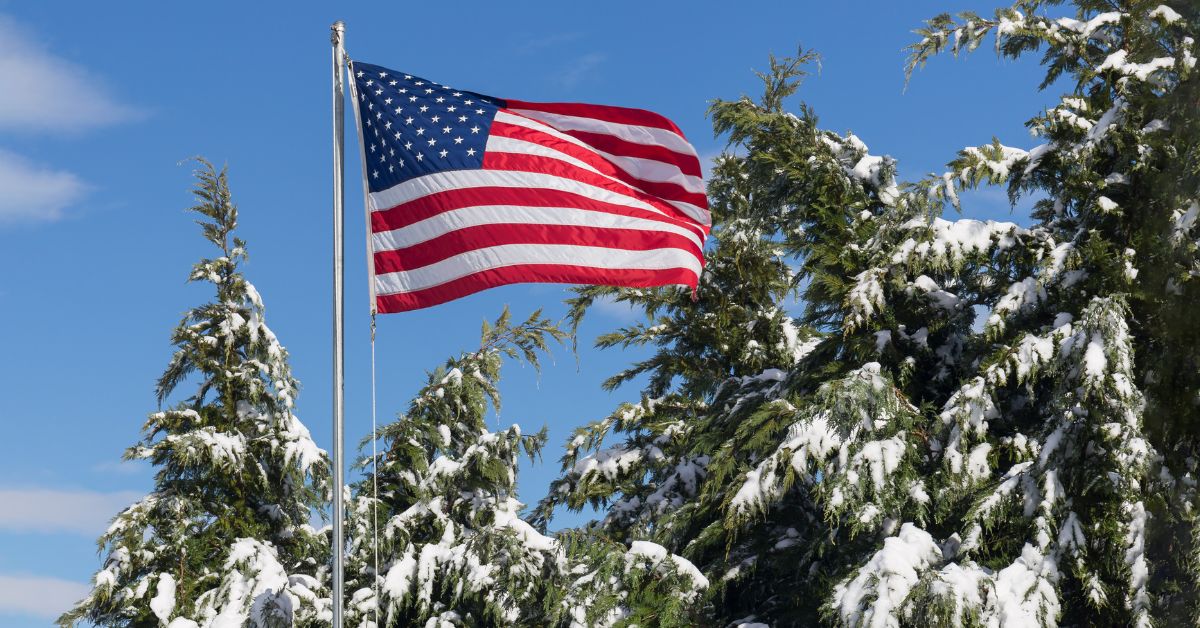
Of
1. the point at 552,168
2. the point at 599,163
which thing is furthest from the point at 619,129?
the point at 552,168

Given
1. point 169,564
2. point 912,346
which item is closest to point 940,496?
point 912,346

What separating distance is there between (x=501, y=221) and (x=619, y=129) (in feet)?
3.90

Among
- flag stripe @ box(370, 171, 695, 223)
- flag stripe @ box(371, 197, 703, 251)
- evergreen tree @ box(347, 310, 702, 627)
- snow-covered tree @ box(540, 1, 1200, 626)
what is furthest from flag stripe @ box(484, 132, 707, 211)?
evergreen tree @ box(347, 310, 702, 627)

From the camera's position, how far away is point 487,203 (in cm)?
834

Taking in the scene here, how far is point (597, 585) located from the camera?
9.94 metres

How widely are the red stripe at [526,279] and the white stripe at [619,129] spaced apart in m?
0.95

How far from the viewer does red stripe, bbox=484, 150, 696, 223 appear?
8469mm

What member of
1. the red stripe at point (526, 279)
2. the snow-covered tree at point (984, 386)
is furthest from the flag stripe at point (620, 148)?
the snow-covered tree at point (984, 386)

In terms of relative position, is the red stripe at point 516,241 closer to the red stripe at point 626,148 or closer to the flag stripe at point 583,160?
the flag stripe at point 583,160

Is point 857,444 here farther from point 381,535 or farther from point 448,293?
point 381,535

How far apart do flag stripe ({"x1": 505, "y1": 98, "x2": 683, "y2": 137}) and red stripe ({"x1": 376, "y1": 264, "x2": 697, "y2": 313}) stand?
1.09 meters

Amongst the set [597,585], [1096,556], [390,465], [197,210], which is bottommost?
[1096,556]

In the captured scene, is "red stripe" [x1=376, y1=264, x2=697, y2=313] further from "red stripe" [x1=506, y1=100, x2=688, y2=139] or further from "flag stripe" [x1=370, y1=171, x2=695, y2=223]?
"red stripe" [x1=506, y1=100, x2=688, y2=139]

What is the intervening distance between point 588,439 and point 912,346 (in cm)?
429
